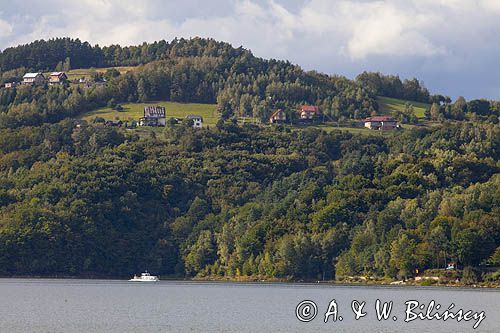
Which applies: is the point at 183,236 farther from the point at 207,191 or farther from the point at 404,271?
the point at 404,271

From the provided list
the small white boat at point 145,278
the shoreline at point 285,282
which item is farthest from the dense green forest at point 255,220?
the small white boat at point 145,278

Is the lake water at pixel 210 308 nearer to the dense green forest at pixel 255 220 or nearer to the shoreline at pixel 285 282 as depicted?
the shoreline at pixel 285 282

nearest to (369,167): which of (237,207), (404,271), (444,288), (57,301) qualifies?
(237,207)

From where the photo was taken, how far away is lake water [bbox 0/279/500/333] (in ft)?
270

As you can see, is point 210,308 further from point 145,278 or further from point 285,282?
point 145,278

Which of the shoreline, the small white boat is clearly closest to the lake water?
the shoreline

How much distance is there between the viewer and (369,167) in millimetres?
182500

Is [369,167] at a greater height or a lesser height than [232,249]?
greater

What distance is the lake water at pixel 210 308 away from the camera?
8238 cm

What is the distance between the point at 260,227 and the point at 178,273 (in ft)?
53.2

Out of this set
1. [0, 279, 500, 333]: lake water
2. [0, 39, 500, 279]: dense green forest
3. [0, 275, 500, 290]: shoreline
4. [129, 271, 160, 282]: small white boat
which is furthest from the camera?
[129, 271, 160, 282]: small white boat

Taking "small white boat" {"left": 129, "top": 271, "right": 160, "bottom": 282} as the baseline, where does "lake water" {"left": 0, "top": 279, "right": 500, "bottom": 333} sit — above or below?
above

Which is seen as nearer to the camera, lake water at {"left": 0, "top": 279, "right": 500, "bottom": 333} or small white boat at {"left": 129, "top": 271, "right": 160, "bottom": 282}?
lake water at {"left": 0, "top": 279, "right": 500, "bottom": 333}

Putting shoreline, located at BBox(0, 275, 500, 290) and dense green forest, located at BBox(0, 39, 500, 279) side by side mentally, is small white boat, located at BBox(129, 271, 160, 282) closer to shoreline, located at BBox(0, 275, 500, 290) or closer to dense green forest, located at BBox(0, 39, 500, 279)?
shoreline, located at BBox(0, 275, 500, 290)
